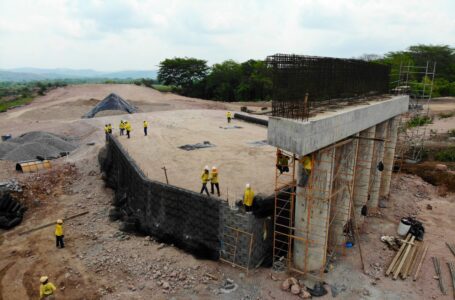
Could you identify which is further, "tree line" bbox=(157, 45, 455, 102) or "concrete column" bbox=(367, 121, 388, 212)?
"tree line" bbox=(157, 45, 455, 102)

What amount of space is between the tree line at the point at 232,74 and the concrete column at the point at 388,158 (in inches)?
1470

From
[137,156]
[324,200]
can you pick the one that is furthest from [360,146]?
[137,156]

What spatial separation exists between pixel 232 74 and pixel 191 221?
171 feet

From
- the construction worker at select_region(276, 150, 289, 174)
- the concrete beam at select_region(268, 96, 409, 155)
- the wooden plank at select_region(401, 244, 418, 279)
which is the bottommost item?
the wooden plank at select_region(401, 244, 418, 279)

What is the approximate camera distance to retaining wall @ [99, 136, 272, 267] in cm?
1154

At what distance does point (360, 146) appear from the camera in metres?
14.7

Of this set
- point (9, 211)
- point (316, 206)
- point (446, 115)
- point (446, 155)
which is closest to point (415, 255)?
point (316, 206)

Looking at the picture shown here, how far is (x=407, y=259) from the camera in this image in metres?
12.3

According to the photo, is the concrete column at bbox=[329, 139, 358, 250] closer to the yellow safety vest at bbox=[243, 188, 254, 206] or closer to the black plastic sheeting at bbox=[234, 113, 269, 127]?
the yellow safety vest at bbox=[243, 188, 254, 206]

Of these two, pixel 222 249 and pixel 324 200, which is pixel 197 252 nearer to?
pixel 222 249

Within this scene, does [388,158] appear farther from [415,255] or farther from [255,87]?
[255,87]

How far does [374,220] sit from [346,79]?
21.7ft

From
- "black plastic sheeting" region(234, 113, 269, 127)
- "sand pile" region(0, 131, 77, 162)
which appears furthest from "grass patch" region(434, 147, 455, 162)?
"sand pile" region(0, 131, 77, 162)

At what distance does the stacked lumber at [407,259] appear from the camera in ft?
38.1
